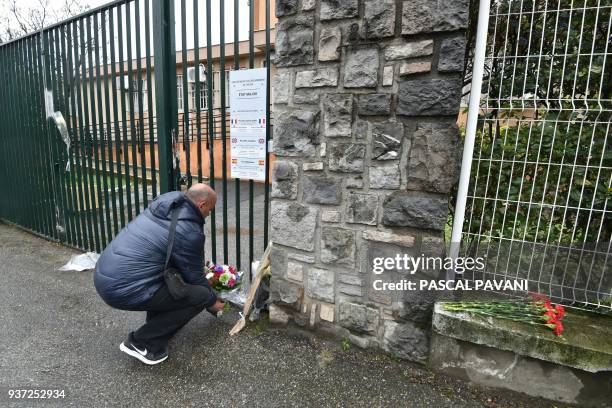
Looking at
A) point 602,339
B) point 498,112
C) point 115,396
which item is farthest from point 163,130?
point 602,339

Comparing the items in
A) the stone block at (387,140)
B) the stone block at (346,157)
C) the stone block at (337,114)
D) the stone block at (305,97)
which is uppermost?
the stone block at (305,97)

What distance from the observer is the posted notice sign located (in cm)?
286

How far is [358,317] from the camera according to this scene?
2.52 m

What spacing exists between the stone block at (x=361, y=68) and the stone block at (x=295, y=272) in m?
1.33

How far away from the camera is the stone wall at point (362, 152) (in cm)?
207

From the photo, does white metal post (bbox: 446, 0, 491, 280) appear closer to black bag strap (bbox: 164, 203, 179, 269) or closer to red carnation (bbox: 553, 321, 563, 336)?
red carnation (bbox: 553, 321, 563, 336)

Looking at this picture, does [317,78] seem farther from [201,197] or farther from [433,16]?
[201,197]

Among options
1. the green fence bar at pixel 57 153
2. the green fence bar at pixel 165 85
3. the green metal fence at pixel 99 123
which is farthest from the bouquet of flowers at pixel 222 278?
the green fence bar at pixel 57 153

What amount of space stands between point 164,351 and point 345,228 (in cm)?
157

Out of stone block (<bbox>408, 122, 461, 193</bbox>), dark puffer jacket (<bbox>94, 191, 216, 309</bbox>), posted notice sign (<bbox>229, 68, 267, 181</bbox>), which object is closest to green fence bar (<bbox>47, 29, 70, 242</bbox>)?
posted notice sign (<bbox>229, 68, 267, 181</bbox>)

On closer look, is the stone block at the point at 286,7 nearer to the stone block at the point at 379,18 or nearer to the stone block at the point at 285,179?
the stone block at the point at 379,18

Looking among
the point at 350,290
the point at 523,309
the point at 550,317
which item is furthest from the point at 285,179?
the point at 550,317

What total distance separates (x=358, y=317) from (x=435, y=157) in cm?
122

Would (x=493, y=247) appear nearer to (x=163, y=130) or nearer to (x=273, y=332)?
(x=273, y=332)
